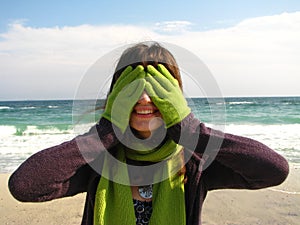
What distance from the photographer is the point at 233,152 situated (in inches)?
58.9

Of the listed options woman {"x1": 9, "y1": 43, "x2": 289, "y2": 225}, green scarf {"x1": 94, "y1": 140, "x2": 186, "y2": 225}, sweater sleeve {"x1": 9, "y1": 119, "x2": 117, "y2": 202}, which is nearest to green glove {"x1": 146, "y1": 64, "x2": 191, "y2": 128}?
woman {"x1": 9, "y1": 43, "x2": 289, "y2": 225}

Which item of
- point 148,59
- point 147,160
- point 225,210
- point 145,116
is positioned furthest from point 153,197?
point 225,210

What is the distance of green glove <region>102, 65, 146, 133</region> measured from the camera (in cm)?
140

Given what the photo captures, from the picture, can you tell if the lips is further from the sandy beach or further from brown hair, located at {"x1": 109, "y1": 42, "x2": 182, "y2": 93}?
the sandy beach

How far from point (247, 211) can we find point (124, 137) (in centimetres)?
328

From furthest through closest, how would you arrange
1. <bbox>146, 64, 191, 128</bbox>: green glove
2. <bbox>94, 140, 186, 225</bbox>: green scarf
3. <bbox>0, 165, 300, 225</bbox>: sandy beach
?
<bbox>0, 165, 300, 225</bbox>: sandy beach, <bbox>94, 140, 186, 225</bbox>: green scarf, <bbox>146, 64, 191, 128</bbox>: green glove

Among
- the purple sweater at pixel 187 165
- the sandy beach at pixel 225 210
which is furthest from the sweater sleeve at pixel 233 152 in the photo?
the sandy beach at pixel 225 210

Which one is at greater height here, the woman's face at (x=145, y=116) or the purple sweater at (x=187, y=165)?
the woman's face at (x=145, y=116)

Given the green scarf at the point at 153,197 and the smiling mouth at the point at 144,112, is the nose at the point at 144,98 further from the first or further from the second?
the green scarf at the point at 153,197

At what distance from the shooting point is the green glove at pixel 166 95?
1396 millimetres

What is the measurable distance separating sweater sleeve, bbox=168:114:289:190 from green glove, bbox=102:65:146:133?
18 cm

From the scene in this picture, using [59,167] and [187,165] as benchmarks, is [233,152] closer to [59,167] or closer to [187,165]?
[187,165]

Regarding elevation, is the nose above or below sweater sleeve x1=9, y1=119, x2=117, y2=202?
above

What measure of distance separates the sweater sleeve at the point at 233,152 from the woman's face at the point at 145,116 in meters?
0.06
